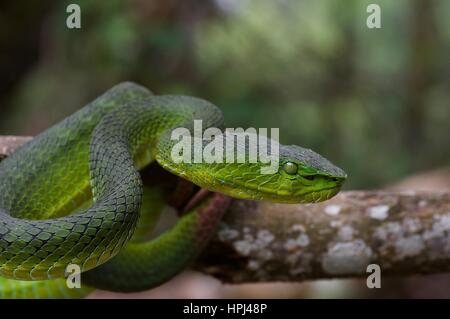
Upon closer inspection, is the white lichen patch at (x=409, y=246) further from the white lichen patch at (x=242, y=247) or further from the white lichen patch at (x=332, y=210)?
the white lichen patch at (x=242, y=247)

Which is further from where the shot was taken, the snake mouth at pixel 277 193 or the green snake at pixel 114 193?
the snake mouth at pixel 277 193

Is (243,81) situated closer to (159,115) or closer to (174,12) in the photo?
(174,12)

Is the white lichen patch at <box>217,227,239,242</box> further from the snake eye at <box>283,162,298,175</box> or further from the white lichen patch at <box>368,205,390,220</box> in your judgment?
the white lichen patch at <box>368,205,390,220</box>

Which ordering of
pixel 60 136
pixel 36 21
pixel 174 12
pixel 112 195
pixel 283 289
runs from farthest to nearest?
pixel 36 21
pixel 174 12
pixel 283 289
pixel 60 136
pixel 112 195

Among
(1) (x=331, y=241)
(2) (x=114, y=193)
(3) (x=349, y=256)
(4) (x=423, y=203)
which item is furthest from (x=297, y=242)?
(2) (x=114, y=193)

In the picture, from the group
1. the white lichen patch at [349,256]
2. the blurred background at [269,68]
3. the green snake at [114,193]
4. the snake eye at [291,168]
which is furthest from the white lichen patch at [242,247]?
the blurred background at [269,68]

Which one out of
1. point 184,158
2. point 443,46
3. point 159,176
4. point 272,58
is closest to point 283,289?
point 159,176
